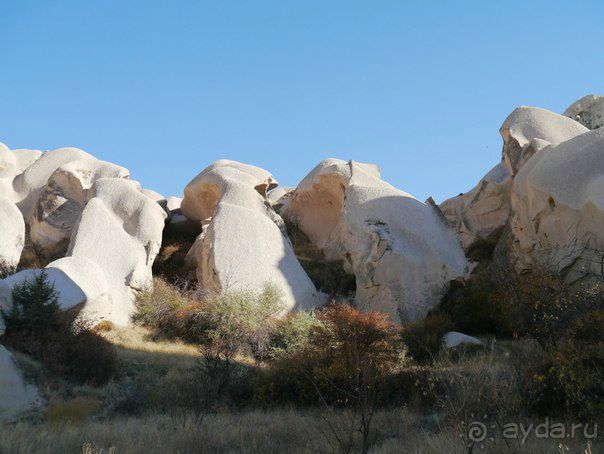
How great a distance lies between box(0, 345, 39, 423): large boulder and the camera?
8.83 m

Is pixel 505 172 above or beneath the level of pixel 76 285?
above

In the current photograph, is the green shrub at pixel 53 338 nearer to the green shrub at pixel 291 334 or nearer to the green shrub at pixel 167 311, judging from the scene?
the green shrub at pixel 167 311

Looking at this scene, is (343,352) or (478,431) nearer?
(478,431)

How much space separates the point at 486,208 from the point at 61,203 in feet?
44.4

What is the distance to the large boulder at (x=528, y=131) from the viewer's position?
17000 millimetres

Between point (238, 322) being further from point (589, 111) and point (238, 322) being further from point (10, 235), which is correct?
point (589, 111)

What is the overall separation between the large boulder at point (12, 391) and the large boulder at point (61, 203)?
9.91 metres

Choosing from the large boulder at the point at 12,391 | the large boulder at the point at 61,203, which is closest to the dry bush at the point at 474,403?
the large boulder at the point at 12,391

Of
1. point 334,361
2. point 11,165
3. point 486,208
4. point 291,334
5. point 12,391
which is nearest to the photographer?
point 12,391

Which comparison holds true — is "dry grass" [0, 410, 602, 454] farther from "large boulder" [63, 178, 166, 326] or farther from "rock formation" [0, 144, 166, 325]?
"large boulder" [63, 178, 166, 326]

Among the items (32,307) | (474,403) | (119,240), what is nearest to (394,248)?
(119,240)

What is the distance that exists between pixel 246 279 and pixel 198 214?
6066mm

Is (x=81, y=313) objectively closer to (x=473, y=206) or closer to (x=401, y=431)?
(x=401, y=431)

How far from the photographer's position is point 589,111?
21.5m
